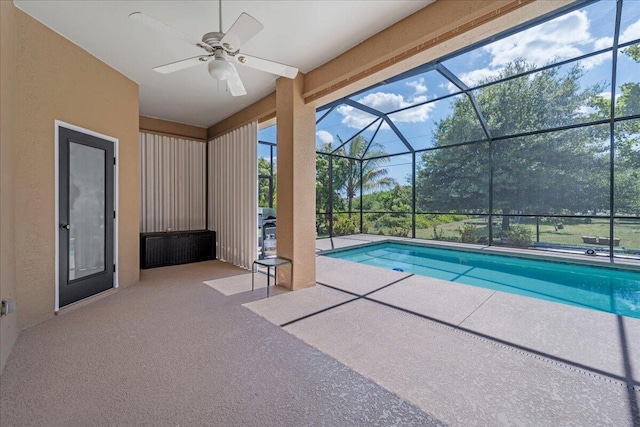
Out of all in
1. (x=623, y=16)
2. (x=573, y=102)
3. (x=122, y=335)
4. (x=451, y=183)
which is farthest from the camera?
(x=451, y=183)

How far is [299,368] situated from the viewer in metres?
2.08

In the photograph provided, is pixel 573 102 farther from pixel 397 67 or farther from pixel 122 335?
pixel 122 335

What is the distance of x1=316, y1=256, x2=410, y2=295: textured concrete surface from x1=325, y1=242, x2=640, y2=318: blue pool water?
117 cm

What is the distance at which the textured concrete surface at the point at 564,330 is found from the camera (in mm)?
2219

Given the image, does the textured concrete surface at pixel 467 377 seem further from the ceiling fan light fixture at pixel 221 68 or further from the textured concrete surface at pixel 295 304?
the ceiling fan light fixture at pixel 221 68

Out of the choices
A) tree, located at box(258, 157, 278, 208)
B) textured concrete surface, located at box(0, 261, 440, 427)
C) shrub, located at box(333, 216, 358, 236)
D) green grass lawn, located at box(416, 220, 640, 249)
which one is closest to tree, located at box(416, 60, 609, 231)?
green grass lawn, located at box(416, 220, 640, 249)

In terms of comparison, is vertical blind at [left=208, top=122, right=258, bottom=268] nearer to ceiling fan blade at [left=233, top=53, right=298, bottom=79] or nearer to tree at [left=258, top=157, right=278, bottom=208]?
tree at [left=258, top=157, right=278, bottom=208]

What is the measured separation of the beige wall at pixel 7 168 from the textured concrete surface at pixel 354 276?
10.7 feet

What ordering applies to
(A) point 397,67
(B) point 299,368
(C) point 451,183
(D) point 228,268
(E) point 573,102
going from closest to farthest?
(B) point 299,368
(A) point 397,67
(D) point 228,268
(E) point 573,102
(C) point 451,183

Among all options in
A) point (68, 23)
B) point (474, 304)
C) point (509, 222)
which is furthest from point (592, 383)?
point (509, 222)

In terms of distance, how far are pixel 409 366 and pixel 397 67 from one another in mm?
2894

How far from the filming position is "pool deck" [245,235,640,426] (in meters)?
1.68

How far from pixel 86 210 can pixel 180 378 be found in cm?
272

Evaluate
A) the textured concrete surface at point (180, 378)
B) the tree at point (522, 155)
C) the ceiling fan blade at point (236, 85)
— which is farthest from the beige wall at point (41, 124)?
the tree at point (522, 155)
